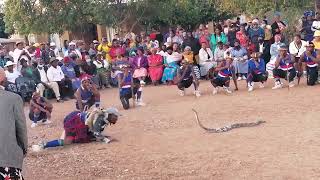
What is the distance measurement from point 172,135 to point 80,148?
1491 millimetres

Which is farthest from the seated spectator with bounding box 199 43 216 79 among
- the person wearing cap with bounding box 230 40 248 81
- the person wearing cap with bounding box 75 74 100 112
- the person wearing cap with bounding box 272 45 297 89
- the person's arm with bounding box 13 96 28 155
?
the person's arm with bounding box 13 96 28 155

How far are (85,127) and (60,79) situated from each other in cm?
649

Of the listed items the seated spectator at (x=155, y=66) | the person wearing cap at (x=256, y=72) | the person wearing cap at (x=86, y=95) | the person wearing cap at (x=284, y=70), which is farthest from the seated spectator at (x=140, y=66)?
the person wearing cap at (x=86, y=95)

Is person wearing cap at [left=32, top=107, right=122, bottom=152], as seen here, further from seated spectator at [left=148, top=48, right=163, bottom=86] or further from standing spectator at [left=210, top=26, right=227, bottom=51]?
standing spectator at [left=210, top=26, right=227, bottom=51]

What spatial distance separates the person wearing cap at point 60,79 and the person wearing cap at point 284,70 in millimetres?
5718

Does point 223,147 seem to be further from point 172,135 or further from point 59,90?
point 59,90

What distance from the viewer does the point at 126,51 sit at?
1786 cm

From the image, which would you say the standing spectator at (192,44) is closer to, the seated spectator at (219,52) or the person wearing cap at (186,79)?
the seated spectator at (219,52)

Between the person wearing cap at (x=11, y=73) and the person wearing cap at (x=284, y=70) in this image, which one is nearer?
the person wearing cap at (x=284, y=70)

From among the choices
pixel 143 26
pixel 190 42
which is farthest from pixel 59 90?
pixel 143 26

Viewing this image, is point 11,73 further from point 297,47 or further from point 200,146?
point 200,146

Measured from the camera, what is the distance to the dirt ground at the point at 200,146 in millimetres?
6742

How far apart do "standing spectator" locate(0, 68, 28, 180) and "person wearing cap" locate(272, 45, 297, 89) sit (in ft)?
32.3

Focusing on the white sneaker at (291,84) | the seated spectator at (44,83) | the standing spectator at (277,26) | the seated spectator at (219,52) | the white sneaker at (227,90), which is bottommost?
the white sneaker at (227,90)
